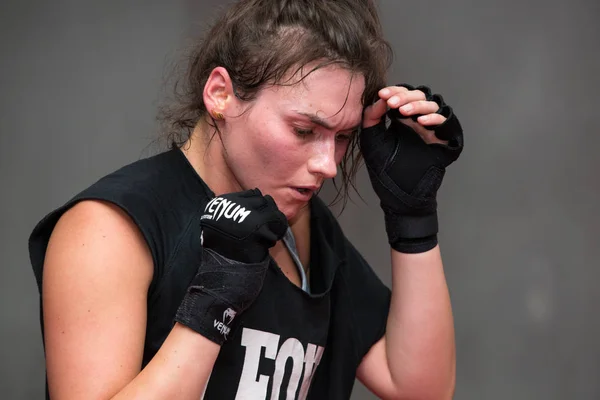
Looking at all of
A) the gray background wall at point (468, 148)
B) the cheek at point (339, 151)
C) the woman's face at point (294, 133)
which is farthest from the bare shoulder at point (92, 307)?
the gray background wall at point (468, 148)

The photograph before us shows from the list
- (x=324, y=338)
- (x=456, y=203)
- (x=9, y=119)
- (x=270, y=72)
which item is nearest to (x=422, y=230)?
(x=324, y=338)

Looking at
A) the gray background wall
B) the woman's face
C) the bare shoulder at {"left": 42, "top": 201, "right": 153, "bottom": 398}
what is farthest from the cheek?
the gray background wall

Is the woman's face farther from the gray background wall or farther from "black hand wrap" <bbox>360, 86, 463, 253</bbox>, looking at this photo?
the gray background wall

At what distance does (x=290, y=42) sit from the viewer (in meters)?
1.08

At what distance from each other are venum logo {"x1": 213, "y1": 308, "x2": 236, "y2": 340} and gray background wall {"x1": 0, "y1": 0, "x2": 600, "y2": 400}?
89cm

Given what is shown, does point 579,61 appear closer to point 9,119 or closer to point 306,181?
point 306,181

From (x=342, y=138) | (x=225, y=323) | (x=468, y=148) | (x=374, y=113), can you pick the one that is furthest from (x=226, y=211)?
(x=468, y=148)

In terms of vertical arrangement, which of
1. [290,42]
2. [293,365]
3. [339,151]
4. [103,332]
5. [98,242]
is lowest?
[293,365]

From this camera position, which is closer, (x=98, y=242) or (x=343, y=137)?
(x=98, y=242)

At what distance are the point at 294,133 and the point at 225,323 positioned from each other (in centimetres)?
28

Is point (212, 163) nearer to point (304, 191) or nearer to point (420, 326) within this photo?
point (304, 191)

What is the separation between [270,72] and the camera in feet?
3.51

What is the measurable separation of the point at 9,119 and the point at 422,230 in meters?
1.01

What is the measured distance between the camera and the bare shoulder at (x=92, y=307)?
37.5 inches
